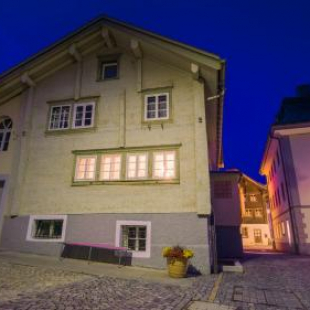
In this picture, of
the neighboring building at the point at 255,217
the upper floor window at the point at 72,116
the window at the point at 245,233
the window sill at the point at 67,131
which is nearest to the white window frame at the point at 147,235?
the window sill at the point at 67,131

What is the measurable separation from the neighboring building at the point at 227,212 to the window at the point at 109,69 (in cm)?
865

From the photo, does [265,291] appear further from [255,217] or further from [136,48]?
[255,217]

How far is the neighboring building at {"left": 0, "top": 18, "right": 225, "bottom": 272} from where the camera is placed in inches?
440

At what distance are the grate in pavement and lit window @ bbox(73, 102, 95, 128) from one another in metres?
10.2

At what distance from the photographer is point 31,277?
7516 mm

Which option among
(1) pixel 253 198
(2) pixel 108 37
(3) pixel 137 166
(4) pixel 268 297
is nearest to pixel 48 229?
(3) pixel 137 166

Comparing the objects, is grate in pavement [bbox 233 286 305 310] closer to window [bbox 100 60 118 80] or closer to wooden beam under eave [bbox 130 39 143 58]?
wooden beam under eave [bbox 130 39 143 58]

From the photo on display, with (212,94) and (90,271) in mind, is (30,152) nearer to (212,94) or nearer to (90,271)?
(90,271)

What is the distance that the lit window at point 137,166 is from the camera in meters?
11.9

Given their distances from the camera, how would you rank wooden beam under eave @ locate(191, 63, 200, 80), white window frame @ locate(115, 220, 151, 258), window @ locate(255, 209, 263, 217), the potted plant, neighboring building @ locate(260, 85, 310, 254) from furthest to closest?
window @ locate(255, 209, 263, 217) < neighboring building @ locate(260, 85, 310, 254) < wooden beam under eave @ locate(191, 63, 200, 80) < white window frame @ locate(115, 220, 151, 258) < the potted plant

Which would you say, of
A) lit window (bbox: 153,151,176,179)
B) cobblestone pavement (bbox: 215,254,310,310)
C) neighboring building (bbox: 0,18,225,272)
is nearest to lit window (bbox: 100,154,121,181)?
neighboring building (bbox: 0,18,225,272)

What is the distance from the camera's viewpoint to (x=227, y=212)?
15883 millimetres

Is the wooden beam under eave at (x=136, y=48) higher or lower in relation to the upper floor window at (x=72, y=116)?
higher

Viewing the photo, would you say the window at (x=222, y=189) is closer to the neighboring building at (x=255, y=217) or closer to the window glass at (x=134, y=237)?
the window glass at (x=134, y=237)
